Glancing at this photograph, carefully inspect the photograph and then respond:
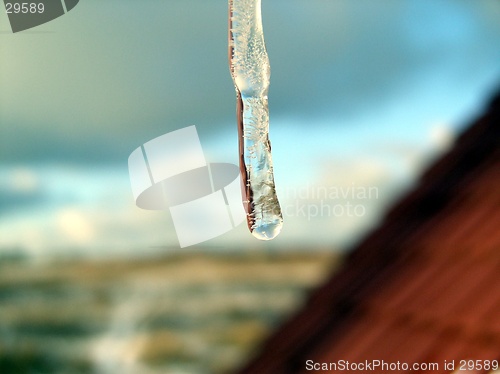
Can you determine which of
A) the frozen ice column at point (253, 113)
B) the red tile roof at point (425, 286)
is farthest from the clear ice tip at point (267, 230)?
the red tile roof at point (425, 286)

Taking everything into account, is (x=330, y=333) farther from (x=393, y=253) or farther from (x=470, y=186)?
(x=470, y=186)

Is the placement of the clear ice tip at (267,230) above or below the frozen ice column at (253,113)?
below

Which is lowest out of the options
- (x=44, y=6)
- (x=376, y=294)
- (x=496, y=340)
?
(x=496, y=340)

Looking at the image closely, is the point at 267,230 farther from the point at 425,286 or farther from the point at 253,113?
the point at 425,286

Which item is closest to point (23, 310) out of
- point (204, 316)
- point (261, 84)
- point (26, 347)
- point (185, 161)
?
point (26, 347)

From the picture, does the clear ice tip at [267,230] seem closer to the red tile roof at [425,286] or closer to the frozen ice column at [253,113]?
the frozen ice column at [253,113]

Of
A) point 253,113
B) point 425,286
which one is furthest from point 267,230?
point 425,286
